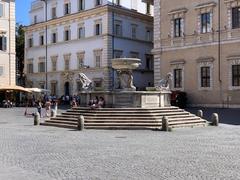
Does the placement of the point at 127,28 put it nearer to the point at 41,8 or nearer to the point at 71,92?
the point at 71,92

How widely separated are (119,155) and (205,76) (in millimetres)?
27837

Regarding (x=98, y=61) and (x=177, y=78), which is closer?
(x=177, y=78)

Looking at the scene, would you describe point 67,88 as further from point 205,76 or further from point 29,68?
point 205,76

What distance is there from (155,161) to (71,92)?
146 feet

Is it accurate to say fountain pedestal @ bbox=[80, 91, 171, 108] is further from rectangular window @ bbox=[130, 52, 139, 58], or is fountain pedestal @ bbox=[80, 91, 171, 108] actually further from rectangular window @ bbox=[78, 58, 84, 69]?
rectangular window @ bbox=[78, 58, 84, 69]

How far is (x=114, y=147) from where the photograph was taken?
15.2 metres

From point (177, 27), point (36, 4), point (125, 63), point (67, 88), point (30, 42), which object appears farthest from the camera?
point (30, 42)

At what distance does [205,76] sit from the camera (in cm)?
4009

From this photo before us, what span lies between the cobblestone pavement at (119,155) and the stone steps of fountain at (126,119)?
62.0 inches

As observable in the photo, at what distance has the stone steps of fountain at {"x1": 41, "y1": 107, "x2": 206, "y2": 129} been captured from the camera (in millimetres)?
21875

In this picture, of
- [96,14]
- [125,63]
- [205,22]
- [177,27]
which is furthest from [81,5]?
[125,63]

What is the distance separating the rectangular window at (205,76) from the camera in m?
39.8

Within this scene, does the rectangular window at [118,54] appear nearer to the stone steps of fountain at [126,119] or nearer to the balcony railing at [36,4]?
the balcony railing at [36,4]

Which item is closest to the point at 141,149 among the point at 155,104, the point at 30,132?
the point at 30,132
